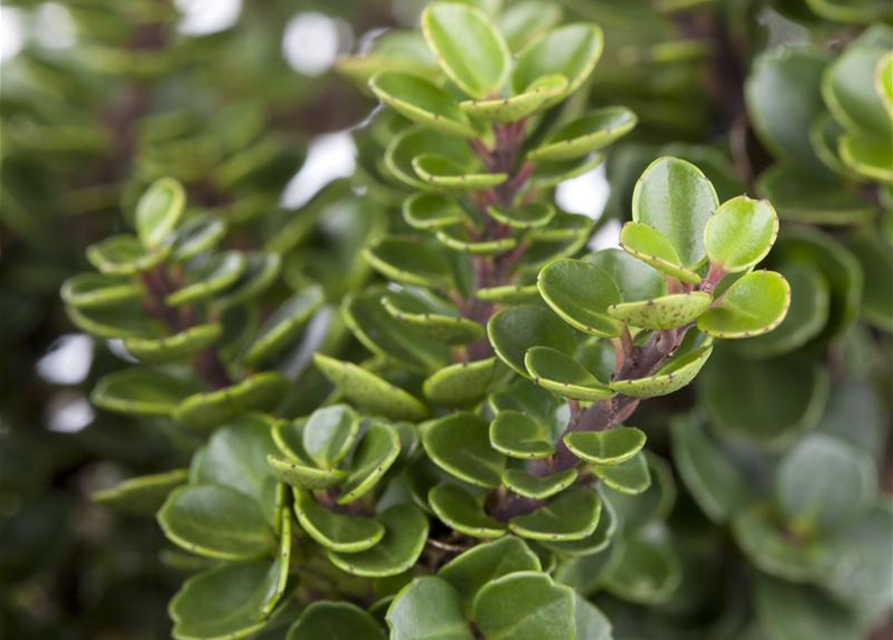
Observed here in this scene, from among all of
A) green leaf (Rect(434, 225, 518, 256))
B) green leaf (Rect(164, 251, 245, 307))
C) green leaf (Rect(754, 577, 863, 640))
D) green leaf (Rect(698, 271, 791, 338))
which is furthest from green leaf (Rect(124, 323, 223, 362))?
green leaf (Rect(754, 577, 863, 640))

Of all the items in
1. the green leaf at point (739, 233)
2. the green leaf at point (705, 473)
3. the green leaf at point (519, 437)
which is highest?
the green leaf at point (739, 233)

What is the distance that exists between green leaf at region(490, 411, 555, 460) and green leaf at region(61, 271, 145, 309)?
0.19 metres

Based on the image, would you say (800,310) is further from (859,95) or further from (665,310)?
(665,310)

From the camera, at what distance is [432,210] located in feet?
1.54

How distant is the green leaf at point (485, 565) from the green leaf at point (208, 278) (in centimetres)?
17

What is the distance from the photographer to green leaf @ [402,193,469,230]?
455 millimetres

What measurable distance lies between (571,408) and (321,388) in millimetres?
164

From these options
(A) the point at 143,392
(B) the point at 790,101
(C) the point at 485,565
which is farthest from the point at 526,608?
(B) the point at 790,101

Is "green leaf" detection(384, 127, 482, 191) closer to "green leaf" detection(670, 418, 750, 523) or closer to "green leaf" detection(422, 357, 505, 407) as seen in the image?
"green leaf" detection(422, 357, 505, 407)

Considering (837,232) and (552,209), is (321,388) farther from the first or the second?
(837,232)

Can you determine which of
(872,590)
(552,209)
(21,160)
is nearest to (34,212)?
(21,160)

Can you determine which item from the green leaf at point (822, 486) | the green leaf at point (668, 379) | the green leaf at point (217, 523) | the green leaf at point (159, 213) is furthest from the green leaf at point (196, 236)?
the green leaf at point (822, 486)

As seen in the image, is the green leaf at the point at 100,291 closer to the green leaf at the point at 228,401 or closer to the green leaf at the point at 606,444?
the green leaf at the point at 228,401

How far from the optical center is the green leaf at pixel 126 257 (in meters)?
0.49
